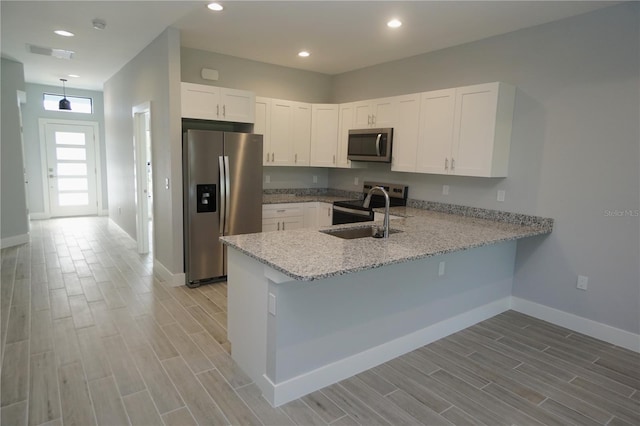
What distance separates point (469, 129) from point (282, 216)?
2476mm

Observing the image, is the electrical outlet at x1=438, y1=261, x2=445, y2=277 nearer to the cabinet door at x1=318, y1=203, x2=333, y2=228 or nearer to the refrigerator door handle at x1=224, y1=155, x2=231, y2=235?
the cabinet door at x1=318, y1=203, x2=333, y2=228

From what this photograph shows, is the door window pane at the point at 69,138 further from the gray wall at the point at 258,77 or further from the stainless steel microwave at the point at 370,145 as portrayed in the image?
the stainless steel microwave at the point at 370,145

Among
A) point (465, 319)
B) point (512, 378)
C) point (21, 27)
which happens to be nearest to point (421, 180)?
point (465, 319)

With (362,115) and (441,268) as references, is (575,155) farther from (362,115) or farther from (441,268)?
(362,115)

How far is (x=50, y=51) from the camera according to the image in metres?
4.89

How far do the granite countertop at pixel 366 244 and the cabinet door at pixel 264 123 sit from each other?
87.9 inches

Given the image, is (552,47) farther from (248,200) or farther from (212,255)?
(212,255)

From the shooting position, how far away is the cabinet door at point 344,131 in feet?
16.5

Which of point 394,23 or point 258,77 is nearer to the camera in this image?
point 394,23

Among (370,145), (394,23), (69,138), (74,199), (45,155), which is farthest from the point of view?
(74,199)

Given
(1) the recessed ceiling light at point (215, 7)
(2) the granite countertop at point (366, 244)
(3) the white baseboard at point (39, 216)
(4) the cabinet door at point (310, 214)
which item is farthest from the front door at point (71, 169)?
(2) the granite countertop at point (366, 244)

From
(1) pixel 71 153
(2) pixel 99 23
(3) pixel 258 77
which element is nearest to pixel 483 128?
(3) pixel 258 77

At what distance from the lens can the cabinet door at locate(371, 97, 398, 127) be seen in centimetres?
440

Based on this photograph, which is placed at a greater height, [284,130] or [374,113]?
[374,113]
